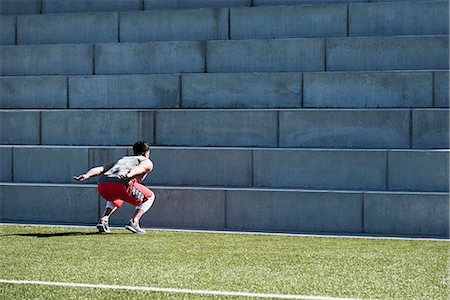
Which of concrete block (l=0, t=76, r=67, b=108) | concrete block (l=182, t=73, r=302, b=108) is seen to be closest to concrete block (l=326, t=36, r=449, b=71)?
concrete block (l=182, t=73, r=302, b=108)

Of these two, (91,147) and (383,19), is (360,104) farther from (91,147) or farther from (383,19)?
(91,147)

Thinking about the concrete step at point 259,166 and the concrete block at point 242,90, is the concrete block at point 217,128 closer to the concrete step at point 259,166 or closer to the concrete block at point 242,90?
the concrete step at point 259,166

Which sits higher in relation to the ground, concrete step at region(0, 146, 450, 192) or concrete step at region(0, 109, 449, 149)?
concrete step at region(0, 109, 449, 149)

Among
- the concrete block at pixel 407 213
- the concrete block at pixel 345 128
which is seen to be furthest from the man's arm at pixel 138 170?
the concrete block at pixel 407 213

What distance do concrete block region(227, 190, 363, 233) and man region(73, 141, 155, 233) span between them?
1.34 metres

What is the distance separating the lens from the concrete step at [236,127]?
14.2 metres

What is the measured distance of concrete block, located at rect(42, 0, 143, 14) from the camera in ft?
60.2

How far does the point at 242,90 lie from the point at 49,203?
347 centimetres

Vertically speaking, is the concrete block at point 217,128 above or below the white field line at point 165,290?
above

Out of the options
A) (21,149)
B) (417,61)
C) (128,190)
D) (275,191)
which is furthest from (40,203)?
(417,61)

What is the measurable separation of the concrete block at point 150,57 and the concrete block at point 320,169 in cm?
286

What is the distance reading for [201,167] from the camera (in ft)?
47.8

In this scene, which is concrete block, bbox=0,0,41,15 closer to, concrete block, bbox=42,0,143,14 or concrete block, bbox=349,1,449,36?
concrete block, bbox=42,0,143,14

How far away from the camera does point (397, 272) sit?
9.69 metres
